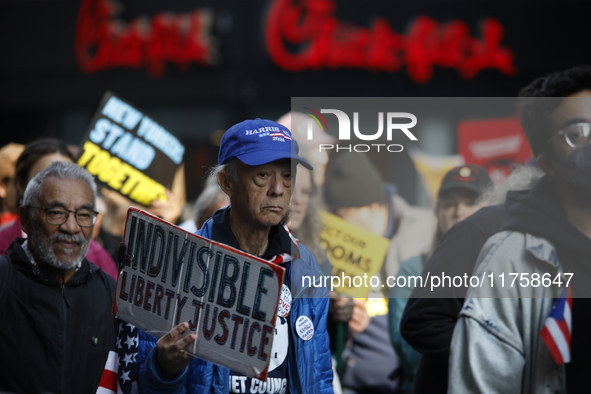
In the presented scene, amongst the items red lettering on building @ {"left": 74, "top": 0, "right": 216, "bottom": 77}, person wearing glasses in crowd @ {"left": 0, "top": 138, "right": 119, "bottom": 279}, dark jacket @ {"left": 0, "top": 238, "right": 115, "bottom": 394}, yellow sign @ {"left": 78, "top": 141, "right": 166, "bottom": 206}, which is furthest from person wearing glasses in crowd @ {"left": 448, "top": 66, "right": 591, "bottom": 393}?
red lettering on building @ {"left": 74, "top": 0, "right": 216, "bottom": 77}

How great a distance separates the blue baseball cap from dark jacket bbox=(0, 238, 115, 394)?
979 mm

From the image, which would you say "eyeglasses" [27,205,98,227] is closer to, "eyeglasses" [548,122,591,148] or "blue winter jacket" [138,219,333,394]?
"blue winter jacket" [138,219,333,394]

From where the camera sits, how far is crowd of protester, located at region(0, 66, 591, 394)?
2.92 metres

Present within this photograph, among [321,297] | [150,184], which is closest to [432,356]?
[321,297]

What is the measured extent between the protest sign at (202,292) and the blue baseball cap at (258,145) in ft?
1.25

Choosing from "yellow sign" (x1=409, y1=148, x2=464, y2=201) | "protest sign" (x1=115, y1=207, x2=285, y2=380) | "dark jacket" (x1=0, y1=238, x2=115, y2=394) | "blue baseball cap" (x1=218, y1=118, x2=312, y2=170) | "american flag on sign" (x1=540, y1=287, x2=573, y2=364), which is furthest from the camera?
"yellow sign" (x1=409, y1=148, x2=464, y2=201)

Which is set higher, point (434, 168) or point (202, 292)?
point (434, 168)

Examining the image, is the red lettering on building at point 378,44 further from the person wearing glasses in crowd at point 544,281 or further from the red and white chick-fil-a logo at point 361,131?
the person wearing glasses in crowd at point 544,281

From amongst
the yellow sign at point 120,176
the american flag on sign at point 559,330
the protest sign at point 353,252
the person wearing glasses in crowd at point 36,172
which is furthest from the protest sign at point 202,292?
the yellow sign at point 120,176

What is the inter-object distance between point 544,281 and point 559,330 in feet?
0.66

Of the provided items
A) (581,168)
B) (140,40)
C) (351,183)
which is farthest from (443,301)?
(140,40)

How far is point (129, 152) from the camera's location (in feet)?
17.3

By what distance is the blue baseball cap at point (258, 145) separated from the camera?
2.99 meters

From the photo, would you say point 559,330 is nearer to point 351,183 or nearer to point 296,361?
point 296,361
